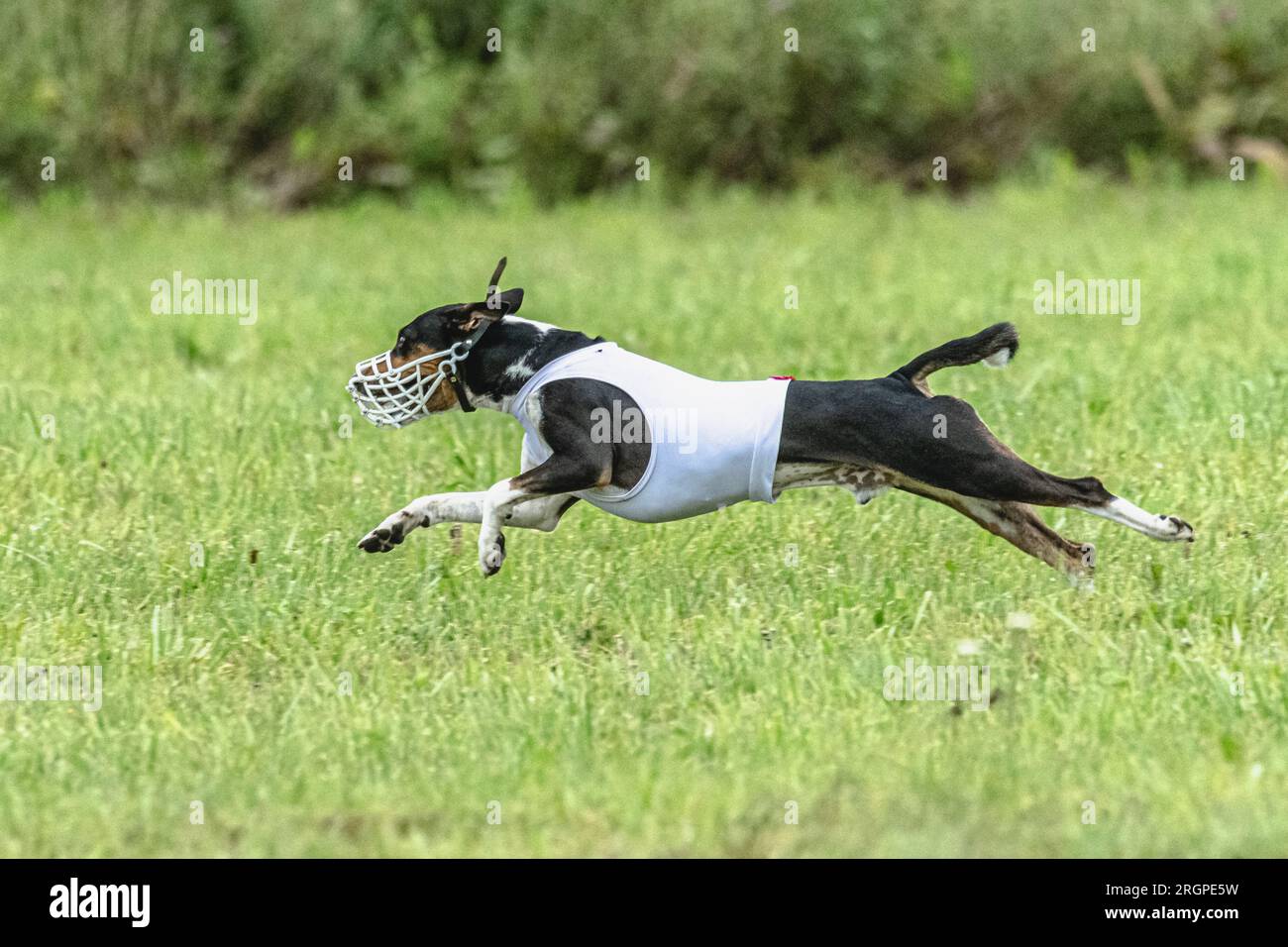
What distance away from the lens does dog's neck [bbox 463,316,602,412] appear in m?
6.04

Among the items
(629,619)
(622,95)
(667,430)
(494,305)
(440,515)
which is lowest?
(629,619)

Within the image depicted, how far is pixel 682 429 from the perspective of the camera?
5840mm

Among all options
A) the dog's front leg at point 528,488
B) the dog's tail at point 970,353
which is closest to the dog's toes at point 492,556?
the dog's front leg at point 528,488

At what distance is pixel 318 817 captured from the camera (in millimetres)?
4797

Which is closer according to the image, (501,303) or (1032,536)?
(501,303)

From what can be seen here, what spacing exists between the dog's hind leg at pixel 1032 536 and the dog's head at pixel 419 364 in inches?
63.8

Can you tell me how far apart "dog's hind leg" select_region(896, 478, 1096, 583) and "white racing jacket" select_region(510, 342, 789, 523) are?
739 millimetres

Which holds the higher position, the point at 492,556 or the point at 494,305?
the point at 494,305

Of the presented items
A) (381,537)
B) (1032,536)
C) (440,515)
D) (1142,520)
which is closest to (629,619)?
(440,515)

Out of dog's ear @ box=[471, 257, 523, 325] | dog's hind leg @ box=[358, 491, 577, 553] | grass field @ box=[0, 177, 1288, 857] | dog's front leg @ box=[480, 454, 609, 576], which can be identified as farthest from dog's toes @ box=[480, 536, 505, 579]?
dog's ear @ box=[471, 257, 523, 325]

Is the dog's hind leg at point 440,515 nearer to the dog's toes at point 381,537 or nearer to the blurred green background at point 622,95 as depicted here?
the dog's toes at point 381,537

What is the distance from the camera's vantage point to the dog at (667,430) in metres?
5.80

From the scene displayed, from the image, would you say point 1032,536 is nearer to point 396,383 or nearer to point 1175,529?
point 1175,529

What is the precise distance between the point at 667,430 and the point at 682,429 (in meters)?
0.05
